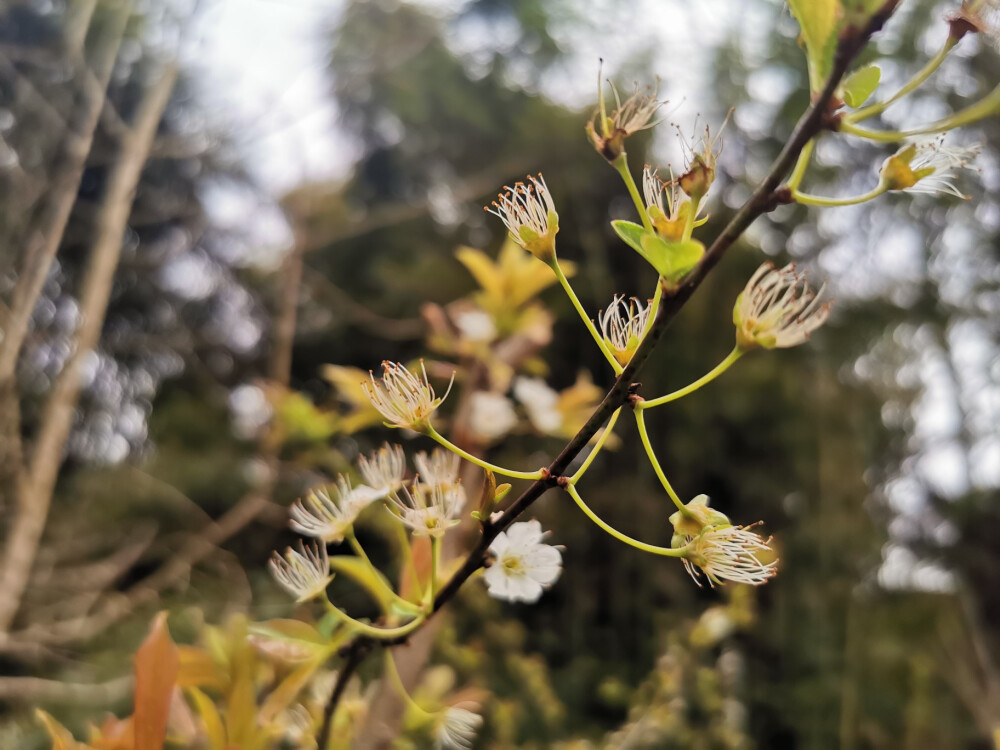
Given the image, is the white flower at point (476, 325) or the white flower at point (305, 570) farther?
the white flower at point (476, 325)

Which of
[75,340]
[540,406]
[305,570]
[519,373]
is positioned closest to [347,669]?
[305,570]

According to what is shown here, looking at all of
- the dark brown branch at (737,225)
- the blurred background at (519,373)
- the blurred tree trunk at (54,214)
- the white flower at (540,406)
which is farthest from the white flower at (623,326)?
the blurred tree trunk at (54,214)

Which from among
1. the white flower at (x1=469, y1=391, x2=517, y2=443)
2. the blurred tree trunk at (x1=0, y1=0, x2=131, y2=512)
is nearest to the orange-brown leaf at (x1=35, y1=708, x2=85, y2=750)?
the white flower at (x1=469, y1=391, x2=517, y2=443)

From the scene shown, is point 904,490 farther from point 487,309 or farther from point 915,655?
point 487,309

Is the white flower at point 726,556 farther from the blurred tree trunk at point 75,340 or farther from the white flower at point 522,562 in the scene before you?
the blurred tree trunk at point 75,340

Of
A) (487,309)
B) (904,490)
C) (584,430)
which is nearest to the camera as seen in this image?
(584,430)

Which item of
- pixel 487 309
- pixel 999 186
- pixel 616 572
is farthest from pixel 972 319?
pixel 487 309
